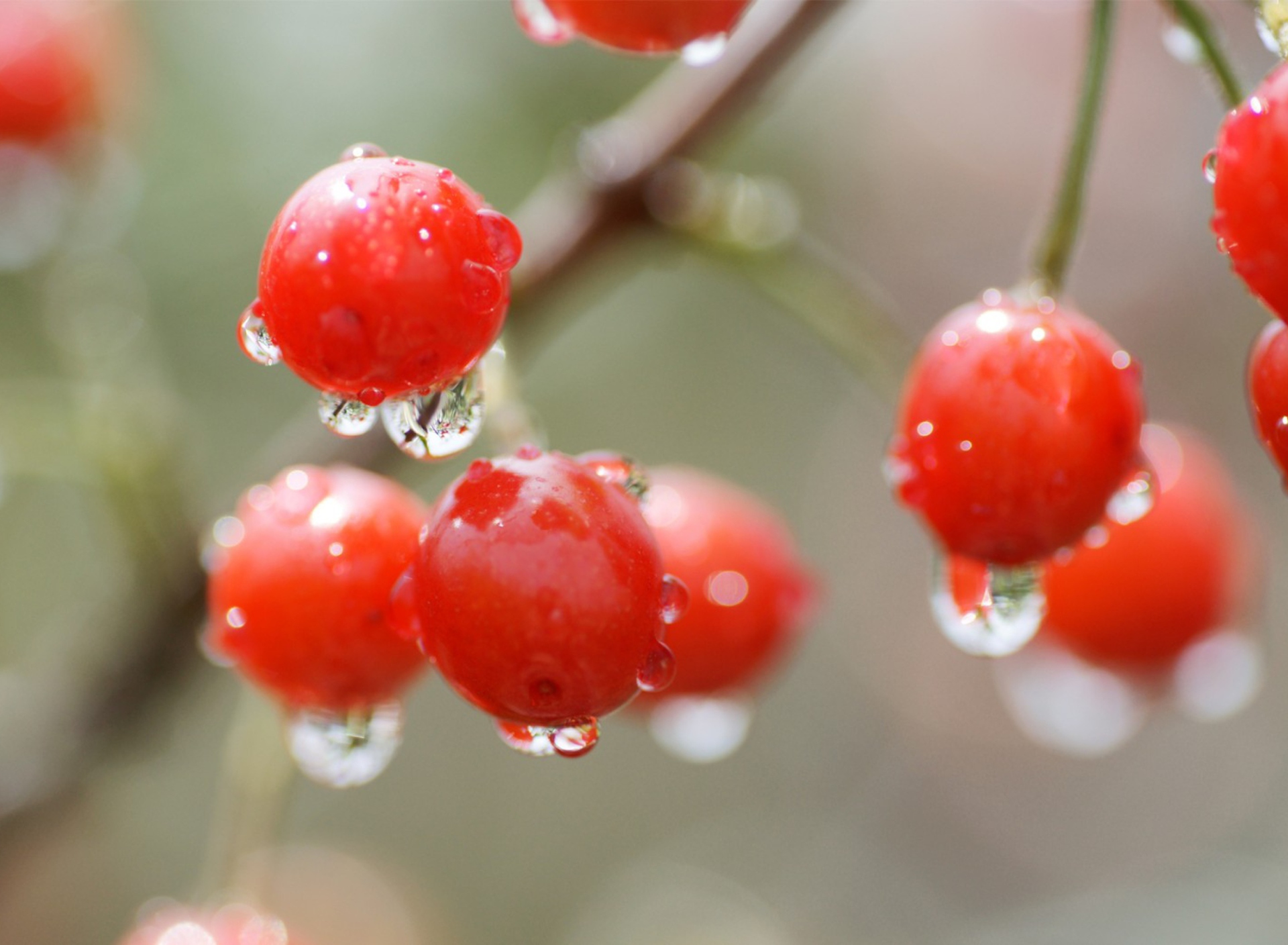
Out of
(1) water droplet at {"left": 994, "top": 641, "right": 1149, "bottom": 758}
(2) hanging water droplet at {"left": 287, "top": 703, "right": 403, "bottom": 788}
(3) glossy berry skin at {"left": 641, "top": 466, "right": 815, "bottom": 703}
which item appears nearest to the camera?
(2) hanging water droplet at {"left": 287, "top": 703, "right": 403, "bottom": 788}

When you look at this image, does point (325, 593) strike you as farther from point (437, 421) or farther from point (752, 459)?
point (752, 459)

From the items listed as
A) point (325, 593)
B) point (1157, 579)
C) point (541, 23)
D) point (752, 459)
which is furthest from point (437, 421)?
point (752, 459)

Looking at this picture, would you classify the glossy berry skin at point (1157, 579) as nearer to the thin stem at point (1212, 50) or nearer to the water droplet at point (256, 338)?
the thin stem at point (1212, 50)

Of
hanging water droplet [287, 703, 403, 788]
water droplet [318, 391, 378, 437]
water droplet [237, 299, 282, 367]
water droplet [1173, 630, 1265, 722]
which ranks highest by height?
water droplet [1173, 630, 1265, 722]

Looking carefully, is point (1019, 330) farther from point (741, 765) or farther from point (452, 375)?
point (741, 765)

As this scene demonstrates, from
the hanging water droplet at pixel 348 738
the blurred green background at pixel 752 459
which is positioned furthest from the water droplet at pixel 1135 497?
the blurred green background at pixel 752 459

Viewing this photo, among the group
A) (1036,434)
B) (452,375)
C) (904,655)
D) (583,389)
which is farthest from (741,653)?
(904,655)

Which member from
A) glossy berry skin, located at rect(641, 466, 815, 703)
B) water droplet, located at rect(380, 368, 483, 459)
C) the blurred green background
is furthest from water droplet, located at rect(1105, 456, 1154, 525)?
the blurred green background

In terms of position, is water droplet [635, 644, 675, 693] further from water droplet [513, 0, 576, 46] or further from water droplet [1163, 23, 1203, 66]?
water droplet [1163, 23, 1203, 66]
